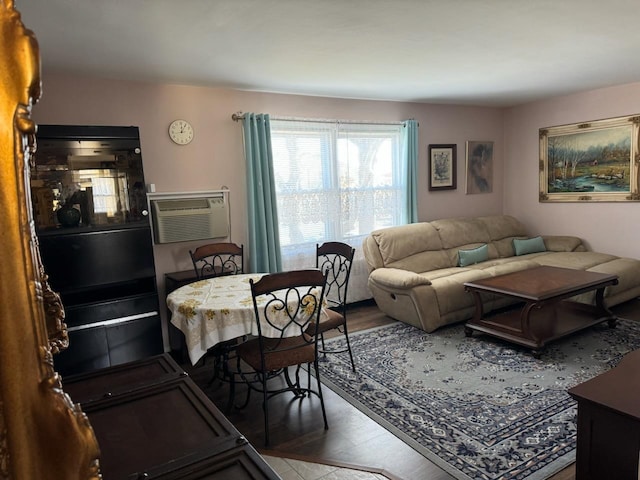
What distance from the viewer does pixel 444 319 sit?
420 centimetres

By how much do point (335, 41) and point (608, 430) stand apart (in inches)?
104

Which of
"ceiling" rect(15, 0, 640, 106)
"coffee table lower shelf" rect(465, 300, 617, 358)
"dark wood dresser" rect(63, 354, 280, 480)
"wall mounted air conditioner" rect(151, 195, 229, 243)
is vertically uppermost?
"ceiling" rect(15, 0, 640, 106)

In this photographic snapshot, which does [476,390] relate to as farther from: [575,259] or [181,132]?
[181,132]

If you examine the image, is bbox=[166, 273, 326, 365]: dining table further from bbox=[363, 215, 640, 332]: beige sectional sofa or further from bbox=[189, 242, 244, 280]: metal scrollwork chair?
bbox=[363, 215, 640, 332]: beige sectional sofa

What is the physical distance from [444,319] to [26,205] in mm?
4191

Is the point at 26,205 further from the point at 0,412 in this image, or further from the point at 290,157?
the point at 290,157

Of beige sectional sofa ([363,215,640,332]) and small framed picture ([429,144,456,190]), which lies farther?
small framed picture ([429,144,456,190])

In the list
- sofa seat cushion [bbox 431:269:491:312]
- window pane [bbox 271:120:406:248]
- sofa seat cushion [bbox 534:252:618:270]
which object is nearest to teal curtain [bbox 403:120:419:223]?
window pane [bbox 271:120:406:248]

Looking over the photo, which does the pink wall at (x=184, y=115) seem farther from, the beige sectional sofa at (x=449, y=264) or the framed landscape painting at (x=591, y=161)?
the framed landscape painting at (x=591, y=161)

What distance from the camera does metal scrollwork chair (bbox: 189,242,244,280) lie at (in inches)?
149

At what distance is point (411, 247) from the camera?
4.94 metres

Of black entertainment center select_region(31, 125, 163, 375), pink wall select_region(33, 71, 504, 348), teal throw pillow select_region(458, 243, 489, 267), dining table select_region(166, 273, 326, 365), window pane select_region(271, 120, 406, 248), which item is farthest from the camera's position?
teal throw pillow select_region(458, 243, 489, 267)

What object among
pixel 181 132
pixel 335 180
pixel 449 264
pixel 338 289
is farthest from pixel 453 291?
pixel 181 132

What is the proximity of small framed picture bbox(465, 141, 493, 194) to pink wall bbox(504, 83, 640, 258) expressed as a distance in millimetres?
337
